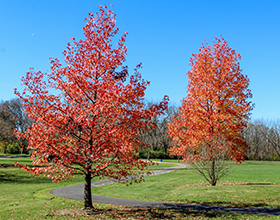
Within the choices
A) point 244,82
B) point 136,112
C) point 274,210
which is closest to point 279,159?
point 244,82

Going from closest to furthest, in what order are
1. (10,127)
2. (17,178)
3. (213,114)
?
(213,114) < (17,178) < (10,127)

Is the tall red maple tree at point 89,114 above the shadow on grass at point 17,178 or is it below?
above

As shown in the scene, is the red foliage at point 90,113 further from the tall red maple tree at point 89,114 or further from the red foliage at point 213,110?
the red foliage at point 213,110

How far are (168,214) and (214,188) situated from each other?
6483 millimetres

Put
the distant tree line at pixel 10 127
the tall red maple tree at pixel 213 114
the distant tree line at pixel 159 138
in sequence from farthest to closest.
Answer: the distant tree line at pixel 159 138 < the distant tree line at pixel 10 127 < the tall red maple tree at pixel 213 114

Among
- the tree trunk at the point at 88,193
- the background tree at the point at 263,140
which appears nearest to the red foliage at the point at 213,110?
the tree trunk at the point at 88,193

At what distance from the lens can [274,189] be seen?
50.1ft

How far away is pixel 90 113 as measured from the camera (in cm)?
1022

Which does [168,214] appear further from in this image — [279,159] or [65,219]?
[279,159]

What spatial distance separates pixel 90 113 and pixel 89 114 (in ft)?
1.20

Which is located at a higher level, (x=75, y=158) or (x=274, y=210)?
(x=75, y=158)

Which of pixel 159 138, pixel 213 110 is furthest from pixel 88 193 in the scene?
pixel 159 138

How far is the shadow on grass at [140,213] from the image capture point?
33.7ft

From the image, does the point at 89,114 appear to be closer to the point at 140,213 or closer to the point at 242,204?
the point at 140,213
